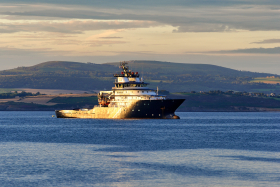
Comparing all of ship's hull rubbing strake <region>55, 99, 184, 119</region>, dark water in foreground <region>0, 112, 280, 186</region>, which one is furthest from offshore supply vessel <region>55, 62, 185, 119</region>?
dark water in foreground <region>0, 112, 280, 186</region>

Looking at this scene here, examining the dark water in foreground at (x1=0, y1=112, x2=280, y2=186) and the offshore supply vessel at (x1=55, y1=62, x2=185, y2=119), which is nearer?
the dark water in foreground at (x1=0, y1=112, x2=280, y2=186)

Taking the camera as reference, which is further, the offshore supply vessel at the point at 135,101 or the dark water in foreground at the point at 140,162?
the offshore supply vessel at the point at 135,101

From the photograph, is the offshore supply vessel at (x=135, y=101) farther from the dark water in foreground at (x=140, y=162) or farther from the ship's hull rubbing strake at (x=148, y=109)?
the dark water in foreground at (x=140, y=162)

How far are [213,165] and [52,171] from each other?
47.2 feet

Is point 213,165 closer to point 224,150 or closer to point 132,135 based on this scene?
point 224,150

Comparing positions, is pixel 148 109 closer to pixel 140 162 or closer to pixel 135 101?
pixel 135 101

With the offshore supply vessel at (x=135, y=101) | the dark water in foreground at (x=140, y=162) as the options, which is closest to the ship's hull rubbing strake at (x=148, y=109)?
the offshore supply vessel at (x=135, y=101)

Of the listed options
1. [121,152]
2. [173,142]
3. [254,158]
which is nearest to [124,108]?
[173,142]

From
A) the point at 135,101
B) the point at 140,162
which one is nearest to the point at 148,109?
the point at 135,101

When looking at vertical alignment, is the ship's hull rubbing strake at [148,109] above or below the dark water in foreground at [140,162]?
above

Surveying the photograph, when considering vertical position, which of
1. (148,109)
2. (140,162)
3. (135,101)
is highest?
(135,101)

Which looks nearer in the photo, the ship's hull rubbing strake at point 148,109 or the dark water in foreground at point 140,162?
the dark water in foreground at point 140,162

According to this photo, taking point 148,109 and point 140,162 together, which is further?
point 148,109

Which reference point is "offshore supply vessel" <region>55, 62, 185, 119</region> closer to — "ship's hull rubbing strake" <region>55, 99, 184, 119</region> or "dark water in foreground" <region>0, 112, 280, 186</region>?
"ship's hull rubbing strake" <region>55, 99, 184, 119</region>
